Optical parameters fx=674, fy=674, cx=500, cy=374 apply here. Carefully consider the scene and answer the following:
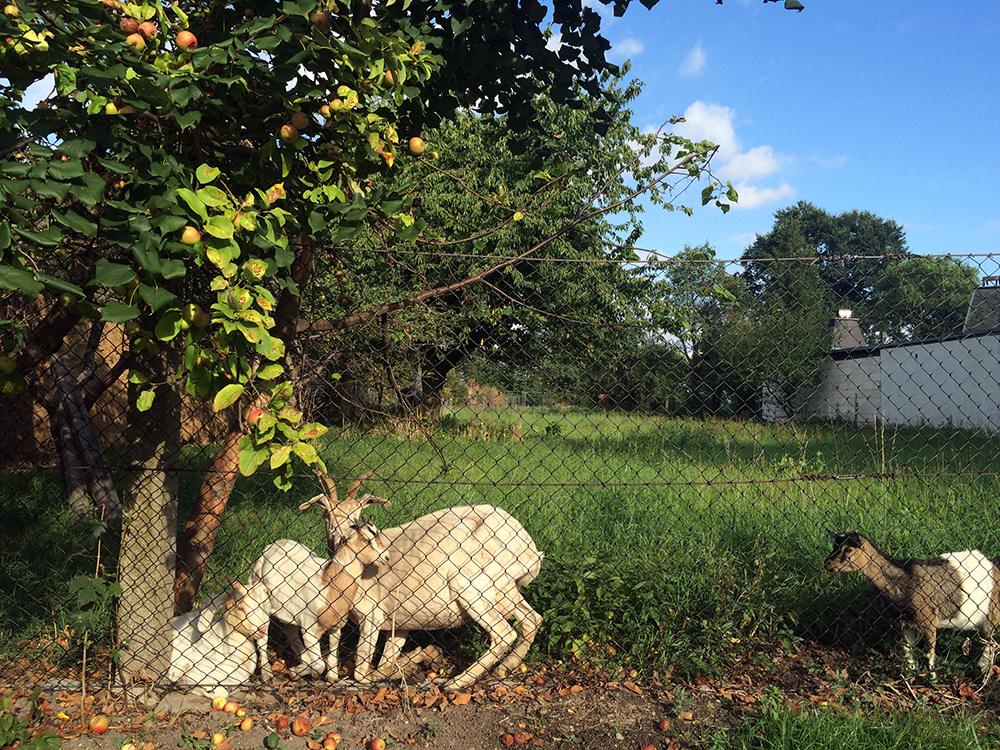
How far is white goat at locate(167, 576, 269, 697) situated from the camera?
300 cm

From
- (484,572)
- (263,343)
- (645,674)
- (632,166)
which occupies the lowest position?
(645,674)

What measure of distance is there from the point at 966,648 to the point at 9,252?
13.8 feet

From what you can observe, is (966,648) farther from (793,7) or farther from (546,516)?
(793,7)

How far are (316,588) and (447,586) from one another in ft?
1.99

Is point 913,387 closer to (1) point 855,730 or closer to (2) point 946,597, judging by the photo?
(2) point 946,597

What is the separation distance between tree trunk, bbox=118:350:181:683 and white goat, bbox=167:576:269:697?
0.07 metres

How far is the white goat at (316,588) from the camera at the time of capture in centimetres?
306

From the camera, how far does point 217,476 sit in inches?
123

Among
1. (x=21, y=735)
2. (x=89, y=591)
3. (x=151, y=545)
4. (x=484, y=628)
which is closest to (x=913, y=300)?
(x=484, y=628)

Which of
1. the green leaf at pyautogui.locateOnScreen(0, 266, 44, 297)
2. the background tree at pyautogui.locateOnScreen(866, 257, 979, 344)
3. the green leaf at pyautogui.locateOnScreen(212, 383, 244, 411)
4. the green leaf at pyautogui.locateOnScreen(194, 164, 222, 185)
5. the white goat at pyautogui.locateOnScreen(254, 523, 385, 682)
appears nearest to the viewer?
the green leaf at pyautogui.locateOnScreen(0, 266, 44, 297)

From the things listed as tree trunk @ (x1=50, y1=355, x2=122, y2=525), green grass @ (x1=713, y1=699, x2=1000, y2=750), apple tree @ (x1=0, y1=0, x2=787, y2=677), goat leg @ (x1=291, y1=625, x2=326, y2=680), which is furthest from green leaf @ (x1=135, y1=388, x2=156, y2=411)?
tree trunk @ (x1=50, y1=355, x2=122, y2=525)

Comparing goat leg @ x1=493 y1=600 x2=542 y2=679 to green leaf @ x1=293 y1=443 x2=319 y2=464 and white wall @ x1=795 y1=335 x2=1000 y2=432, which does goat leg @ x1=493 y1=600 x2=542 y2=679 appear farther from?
white wall @ x1=795 y1=335 x2=1000 y2=432

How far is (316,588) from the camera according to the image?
123 inches

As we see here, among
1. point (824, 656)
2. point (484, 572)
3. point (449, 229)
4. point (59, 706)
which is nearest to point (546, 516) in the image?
point (484, 572)
